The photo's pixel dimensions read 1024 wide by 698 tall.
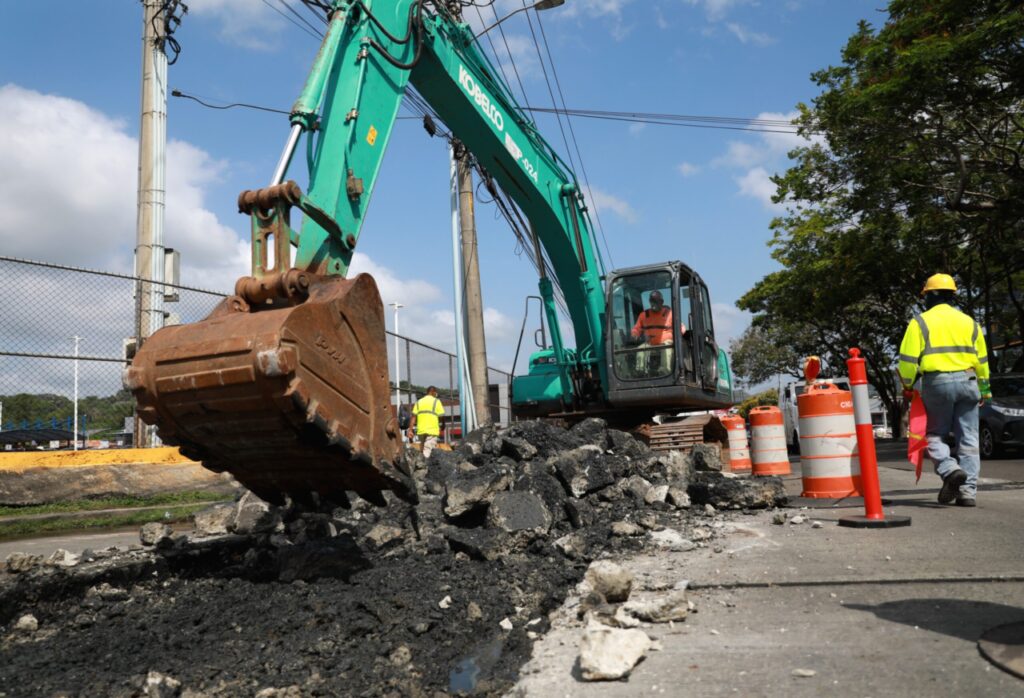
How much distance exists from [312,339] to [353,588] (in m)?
1.42

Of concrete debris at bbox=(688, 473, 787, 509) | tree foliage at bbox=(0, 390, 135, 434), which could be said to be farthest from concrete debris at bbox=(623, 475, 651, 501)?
tree foliage at bbox=(0, 390, 135, 434)

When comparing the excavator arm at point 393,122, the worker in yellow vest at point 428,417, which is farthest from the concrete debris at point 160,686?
the worker in yellow vest at point 428,417

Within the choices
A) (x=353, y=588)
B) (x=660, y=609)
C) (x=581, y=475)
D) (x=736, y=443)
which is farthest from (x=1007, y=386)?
(x=353, y=588)

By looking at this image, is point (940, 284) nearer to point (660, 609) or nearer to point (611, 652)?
point (660, 609)

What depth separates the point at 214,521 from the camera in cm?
705

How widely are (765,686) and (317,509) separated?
8.90ft

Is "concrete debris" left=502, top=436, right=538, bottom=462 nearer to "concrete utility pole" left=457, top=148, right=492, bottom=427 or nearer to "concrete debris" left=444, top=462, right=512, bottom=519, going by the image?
"concrete debris" left=444, top=462, right=512, bottom=519

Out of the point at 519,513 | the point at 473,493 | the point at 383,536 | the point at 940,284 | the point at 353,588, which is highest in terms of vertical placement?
the point at 940,284

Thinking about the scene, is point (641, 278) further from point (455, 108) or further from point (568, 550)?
point (568, 550)

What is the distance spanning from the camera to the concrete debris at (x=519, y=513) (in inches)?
213

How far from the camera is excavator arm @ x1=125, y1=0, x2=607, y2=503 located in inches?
145

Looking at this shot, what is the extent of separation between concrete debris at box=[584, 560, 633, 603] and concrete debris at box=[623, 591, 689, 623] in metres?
0.31

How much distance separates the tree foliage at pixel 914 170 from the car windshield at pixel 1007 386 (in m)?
3.40

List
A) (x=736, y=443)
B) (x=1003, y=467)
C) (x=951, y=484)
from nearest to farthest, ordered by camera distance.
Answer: (x=951, y=484)
(x=1003, y=467)
(x=736, y=443)
